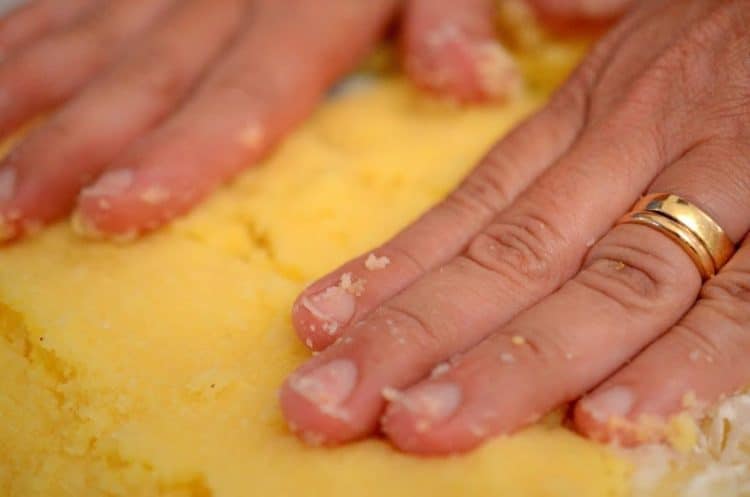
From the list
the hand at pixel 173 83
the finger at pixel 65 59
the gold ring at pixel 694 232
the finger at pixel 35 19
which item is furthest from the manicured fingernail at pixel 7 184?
the gold ring at pixel 694 232

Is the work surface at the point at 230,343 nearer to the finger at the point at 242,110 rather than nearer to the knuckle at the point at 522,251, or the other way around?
the finger at the point at 242,110

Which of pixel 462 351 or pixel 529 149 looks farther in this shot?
pixel 529 149

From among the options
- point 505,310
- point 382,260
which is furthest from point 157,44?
point 505,310

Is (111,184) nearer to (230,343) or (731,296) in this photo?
(230,343)

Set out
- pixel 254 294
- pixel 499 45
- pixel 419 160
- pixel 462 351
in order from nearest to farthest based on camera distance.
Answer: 1. pixel 462 351
2. pixel 254 294
3. pixel 419 160
4. pixel 499 45

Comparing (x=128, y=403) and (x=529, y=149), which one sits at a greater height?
(x=529, y=149)

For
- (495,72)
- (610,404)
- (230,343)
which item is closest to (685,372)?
(610,404)

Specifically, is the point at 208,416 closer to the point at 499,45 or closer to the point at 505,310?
the point at 505,310
